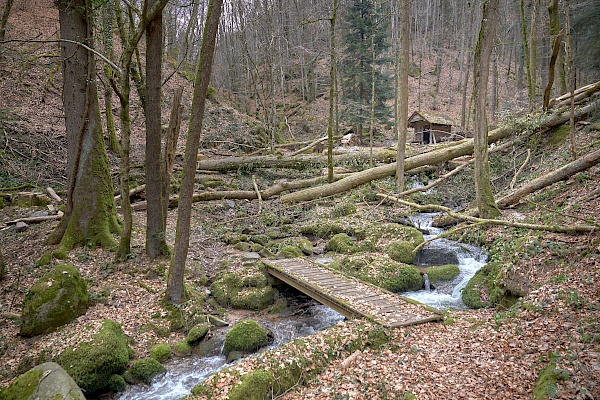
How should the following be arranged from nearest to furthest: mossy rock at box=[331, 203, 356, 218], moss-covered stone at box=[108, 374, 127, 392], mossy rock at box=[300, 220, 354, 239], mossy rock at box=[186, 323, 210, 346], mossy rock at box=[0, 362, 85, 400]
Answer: mossy rock at box=[0, 362, 85, 400] → moss-covered stone at box=[108, 374, 127, 392] → mossy rock at box=[186, 323, 210, 346] → mossy rock at box=[300, 220, 354, 239] → mossy rock at box=[331, 203, 356, 218]

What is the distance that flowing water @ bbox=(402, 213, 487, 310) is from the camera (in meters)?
8.36

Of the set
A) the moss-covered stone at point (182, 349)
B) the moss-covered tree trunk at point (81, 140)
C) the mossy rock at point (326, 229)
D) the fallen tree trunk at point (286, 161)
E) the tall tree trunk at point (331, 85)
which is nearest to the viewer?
the moss-covered stone at point (182, 349)

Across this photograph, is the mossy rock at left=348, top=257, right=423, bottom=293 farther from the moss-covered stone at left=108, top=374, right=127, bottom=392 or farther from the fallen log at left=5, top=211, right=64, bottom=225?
the fallen log at left=5, top=211, right=64, bottom=225

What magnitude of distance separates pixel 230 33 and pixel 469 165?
21663 mm

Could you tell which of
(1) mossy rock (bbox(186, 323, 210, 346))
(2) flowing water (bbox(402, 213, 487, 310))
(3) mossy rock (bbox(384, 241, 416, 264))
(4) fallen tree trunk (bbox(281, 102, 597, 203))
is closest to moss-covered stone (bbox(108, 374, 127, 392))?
(1) mossy rock (bbox(186, 323, 210, 346))

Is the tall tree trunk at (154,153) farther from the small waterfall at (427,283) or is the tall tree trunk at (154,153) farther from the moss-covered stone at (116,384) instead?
the small waterfall at (427,283)

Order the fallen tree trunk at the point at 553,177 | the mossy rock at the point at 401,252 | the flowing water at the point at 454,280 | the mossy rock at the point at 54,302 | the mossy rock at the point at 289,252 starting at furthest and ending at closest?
the mossy rock at the point at 289,252, the mossy rock at the point at 401,252, the fallen tree trunk at the point at 553,177, the flowing water at the point at 454,280, the mossy rock at the point at 54,302

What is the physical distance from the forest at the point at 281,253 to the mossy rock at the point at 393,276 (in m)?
0.06

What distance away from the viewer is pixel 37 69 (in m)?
19.2

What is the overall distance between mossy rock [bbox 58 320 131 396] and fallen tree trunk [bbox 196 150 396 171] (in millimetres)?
12546

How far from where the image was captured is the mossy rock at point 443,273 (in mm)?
9211

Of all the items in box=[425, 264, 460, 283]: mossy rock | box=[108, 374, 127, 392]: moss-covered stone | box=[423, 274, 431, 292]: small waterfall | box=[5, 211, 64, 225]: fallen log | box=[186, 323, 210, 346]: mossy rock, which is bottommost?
box=[108, 374, 127, 392]: moss-covered stone

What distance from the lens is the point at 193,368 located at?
258 inches

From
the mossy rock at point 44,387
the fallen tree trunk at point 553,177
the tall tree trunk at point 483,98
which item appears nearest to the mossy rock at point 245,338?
the mossy rock at point 44,387
